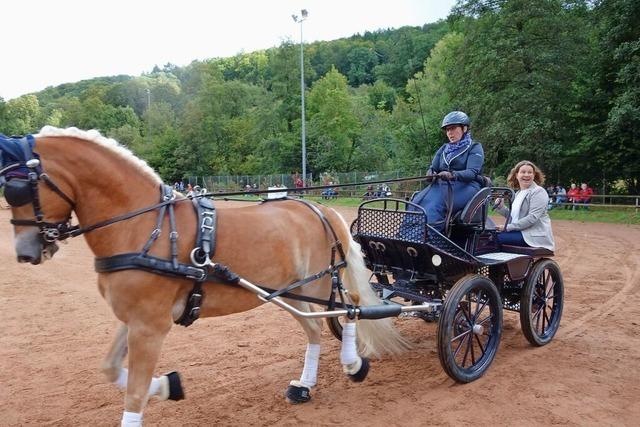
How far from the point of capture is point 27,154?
9.41 feet

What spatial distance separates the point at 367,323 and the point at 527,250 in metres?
2.01

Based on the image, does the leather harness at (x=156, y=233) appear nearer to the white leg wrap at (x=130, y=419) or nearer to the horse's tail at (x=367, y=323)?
the white leg wrap at (x=130, y=419)

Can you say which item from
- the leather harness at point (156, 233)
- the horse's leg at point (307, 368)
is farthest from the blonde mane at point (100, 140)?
the horse's leg at point (307, 368)

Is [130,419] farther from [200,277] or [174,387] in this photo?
[200,277]

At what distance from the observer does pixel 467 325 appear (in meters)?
4.56

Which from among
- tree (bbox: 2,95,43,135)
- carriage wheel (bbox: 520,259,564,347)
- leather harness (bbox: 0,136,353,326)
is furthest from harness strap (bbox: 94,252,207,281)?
tree (bbox: 2,95,43,135)

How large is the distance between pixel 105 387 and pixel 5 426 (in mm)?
809

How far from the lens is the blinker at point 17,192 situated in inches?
110

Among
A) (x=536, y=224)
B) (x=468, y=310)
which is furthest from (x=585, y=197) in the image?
(x=468, y=310)

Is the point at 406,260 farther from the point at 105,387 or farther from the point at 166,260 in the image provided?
the point at 105,387

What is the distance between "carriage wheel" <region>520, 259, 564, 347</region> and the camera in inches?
199

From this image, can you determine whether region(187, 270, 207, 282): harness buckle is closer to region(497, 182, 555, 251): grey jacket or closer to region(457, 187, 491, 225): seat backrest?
region(457, 187, 491, 225): seat backrest

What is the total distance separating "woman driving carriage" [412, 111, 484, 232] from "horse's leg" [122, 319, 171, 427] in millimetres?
2843

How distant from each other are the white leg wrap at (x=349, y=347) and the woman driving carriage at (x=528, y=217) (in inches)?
89.7
